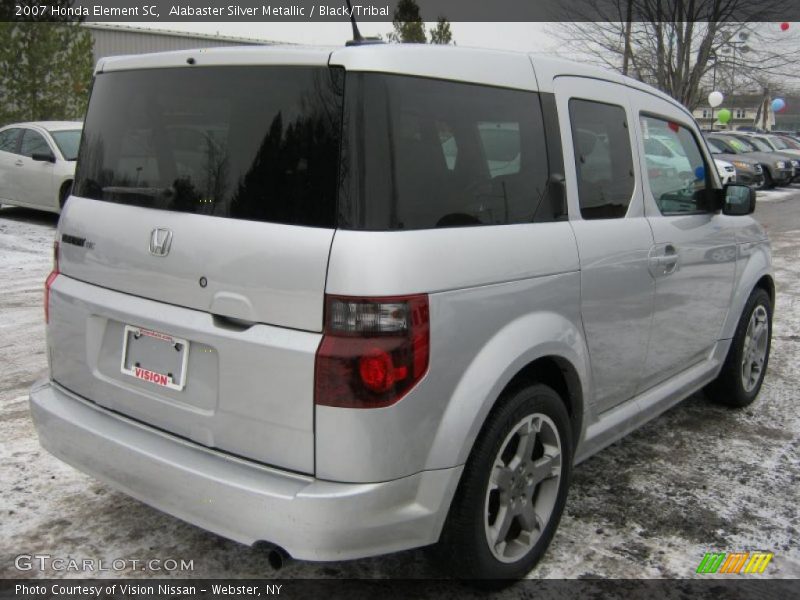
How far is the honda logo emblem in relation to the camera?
2533mm

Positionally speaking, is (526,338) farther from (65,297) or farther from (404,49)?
(65,297)

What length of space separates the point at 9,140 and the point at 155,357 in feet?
37.1

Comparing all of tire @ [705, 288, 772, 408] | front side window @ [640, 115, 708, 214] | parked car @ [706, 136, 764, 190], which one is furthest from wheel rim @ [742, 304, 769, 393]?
parked car @ [706, 136, 764, 190]

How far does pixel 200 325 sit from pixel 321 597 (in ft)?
3.63

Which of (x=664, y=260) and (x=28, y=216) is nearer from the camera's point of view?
(x=664, y=260)

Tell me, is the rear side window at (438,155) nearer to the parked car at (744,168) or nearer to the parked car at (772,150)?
the parked car at (744,168)

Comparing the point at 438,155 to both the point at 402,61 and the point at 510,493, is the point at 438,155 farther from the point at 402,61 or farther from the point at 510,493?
the point at 510,493

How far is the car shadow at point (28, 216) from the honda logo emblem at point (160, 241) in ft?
34.2

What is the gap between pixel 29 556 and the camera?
2934 millimetres

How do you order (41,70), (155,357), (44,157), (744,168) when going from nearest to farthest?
(155,357), (44,157), (41,70), (744,168)

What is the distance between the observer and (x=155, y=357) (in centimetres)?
255

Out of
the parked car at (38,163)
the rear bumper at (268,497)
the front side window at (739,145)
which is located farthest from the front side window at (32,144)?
the front side window at (739,145)

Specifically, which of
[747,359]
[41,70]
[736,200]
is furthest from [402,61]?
[41,70]

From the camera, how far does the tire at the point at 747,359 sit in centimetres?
454
